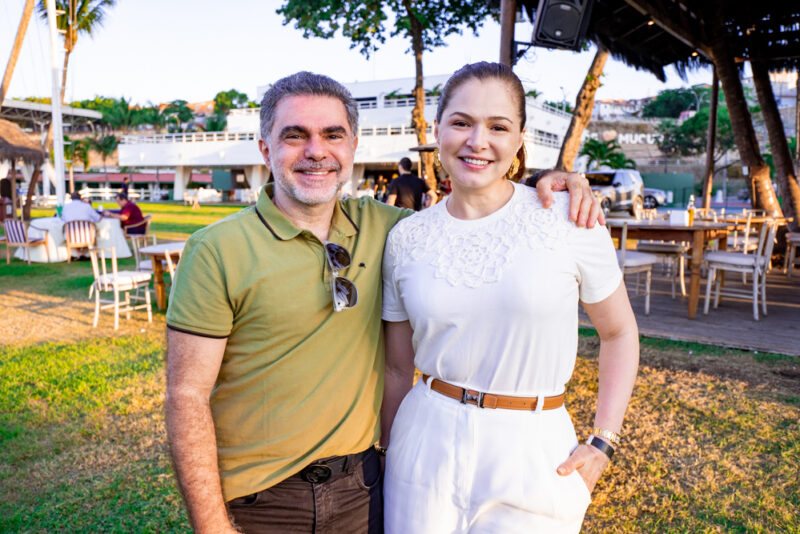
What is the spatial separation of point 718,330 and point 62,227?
13.1 metres

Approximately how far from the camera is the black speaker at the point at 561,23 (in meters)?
5.02

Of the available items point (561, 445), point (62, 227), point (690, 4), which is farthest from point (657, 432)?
point (62, 227)

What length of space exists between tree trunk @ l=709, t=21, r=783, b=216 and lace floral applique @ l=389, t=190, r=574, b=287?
944 centimetres

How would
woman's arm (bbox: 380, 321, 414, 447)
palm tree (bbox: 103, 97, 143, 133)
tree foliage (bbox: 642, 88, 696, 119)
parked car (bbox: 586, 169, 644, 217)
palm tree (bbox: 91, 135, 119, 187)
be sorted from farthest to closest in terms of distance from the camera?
tree foliage (bbox: 642, 88, 696, 119) < palm tree (bbox: 103, 97, 143, 133) < palm tree (bbox: 91, 135, 119, 187) < parked car (bbox: 586, 169, 644, 217) < woman's arm (bbox: 380, 321, 414, 447)

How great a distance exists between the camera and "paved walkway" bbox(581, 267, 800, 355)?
5.76 metres

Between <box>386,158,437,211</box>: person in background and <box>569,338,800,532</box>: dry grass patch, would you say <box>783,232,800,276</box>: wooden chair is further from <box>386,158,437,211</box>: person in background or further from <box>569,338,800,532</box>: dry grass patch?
<box>386,158,437,211</box>: person in background

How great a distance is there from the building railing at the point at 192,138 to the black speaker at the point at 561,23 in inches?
1333

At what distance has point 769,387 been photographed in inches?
179

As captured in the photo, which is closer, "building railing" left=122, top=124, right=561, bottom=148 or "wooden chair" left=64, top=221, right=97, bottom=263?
"wooden chair" left=64, top=221, right=97, bottom=263

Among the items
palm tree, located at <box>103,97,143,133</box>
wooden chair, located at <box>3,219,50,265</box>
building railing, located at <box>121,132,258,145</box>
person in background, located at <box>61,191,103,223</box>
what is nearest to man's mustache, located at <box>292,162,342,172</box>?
person in background, located at <box>61,191,103,223</box>

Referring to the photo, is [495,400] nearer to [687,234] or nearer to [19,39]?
[687,234]

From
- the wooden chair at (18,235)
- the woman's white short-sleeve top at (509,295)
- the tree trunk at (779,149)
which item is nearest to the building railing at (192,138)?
the wooden chair at (18,235)

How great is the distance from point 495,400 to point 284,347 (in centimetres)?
56

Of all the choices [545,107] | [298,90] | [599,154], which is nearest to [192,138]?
[545,107]
